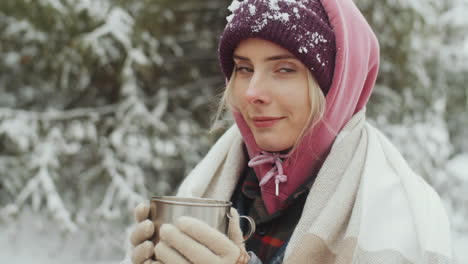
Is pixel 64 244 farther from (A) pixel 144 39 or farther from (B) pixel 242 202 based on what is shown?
(B) pixel 242 202

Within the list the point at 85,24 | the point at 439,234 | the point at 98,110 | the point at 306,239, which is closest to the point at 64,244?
the point at 98,110

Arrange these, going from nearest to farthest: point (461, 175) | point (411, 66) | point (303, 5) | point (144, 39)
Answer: point (303, 5), point (144, 39), point (411, 66), point (461, 175)

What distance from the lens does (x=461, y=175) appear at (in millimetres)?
4441

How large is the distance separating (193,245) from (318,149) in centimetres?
55

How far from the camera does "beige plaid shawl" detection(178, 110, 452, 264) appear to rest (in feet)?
3.74

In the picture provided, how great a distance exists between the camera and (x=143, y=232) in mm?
1056

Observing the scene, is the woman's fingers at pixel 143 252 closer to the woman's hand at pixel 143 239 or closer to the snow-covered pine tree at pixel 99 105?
the woman's hand at pixel 143 239

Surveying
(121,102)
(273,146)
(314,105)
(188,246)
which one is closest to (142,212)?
(188,246)

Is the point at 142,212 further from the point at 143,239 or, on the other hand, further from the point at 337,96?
the point at 337,96

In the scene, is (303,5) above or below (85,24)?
below

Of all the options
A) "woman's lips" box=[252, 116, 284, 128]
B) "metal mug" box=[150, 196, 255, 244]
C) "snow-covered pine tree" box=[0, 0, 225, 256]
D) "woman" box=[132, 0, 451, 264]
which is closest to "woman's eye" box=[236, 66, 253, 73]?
"woman" box=[132, 0, 451, 264]

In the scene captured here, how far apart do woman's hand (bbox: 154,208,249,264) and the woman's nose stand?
44cm

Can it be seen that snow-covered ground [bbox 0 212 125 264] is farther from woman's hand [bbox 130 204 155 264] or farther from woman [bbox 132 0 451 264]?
woman's hand [bbox 130 204 155 264]

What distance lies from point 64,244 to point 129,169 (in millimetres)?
858
